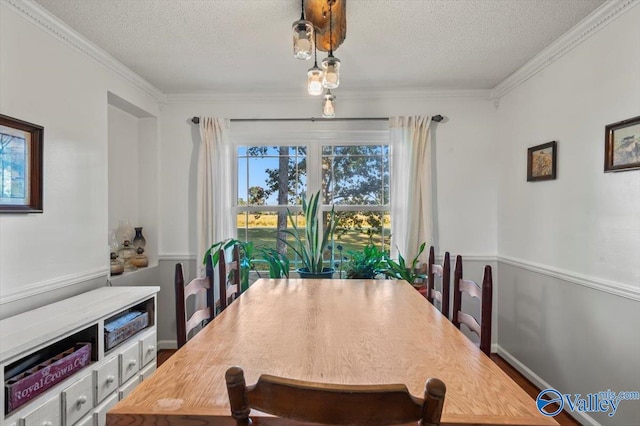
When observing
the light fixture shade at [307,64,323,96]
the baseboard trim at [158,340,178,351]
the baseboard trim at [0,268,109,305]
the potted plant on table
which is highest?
the light fixture shade at [307,64,323,96]

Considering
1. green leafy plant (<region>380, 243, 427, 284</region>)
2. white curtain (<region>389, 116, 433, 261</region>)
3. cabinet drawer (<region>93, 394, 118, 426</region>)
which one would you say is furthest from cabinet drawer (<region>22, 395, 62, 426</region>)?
white curtain (<region>389, 116, 433, 261</region>)

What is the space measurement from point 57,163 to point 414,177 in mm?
2700

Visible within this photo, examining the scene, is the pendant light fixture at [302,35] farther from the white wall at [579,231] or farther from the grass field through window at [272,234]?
the grass field through window at [272,234]

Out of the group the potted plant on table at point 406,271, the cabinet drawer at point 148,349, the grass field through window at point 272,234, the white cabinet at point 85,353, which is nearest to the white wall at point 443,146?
the potted plant on table at point 406,271

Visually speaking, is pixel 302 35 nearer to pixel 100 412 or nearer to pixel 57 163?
pixel 57 163

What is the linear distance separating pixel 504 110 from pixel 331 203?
1788mm

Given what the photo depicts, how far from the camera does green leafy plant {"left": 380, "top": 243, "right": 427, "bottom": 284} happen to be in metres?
2.99

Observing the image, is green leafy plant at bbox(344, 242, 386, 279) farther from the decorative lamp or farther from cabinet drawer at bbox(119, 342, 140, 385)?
the decorative lamp

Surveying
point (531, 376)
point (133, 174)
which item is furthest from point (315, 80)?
point (531, 376)

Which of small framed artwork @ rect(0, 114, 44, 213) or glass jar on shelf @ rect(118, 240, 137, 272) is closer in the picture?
small framed artwork @ rect(0, 114, 44, 213)

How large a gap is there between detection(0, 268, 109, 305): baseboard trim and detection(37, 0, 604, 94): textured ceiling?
1550 millimetres

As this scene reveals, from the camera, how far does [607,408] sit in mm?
1942

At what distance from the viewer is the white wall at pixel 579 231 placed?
6.02 ft

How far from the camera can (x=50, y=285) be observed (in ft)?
6.66
